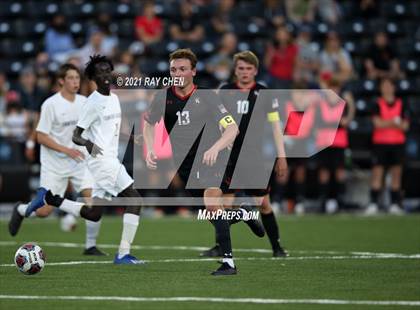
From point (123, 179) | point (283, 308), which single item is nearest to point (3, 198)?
point (123, 179)

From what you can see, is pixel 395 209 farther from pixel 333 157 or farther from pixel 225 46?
pixel 225 46

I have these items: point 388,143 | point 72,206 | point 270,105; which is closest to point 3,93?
point 388,143

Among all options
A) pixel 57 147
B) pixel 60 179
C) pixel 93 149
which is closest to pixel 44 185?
pixel 60 179

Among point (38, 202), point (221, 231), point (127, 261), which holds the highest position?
point (221, 231)

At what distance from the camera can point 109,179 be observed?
12.4 metres

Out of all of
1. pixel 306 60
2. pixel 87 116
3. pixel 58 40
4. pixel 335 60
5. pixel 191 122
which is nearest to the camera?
pixel 191 122

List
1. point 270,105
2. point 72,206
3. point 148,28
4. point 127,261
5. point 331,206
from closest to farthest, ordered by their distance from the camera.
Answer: point 127,261
point 72,206
point 270,105
point 331,206
point 148,28

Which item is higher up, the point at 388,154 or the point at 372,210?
the point at 388,154

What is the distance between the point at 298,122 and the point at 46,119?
675 centimetres

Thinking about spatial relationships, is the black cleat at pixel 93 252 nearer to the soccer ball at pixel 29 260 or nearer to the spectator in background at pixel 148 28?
the soccer ball at pixel 29 260

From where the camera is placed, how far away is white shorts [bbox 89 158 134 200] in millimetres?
12375

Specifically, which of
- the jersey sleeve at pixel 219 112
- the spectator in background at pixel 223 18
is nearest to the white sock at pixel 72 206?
the jersey sleeve at pixel 219 112

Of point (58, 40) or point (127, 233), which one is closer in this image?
point (127, 233)

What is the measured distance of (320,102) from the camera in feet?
68.6
